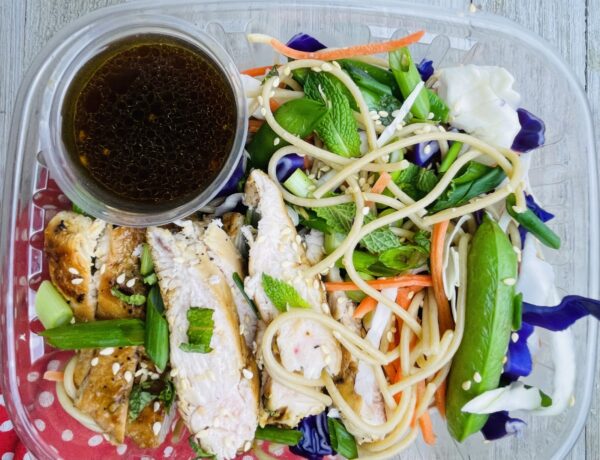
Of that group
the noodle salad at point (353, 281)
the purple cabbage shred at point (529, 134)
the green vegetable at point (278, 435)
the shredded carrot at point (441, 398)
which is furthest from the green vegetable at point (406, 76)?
the green vegetable at point (278, 435)

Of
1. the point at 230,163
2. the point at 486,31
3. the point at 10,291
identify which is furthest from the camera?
the point at 486,31

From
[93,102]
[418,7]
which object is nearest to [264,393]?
[93,102]

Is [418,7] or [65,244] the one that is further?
[418,7]

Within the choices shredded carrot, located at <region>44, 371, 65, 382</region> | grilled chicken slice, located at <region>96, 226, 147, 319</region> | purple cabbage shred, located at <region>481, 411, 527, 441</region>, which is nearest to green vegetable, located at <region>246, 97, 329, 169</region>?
grilled chicken slice, located at <region>96, 226, 147, 319</region>

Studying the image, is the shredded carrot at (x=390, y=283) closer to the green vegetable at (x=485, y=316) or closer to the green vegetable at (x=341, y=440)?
the green vegetable at (x=485, y=316)

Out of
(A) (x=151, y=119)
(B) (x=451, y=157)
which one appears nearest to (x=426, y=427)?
(B) (x=451, y=157)

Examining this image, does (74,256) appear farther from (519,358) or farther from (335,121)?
(519,358)

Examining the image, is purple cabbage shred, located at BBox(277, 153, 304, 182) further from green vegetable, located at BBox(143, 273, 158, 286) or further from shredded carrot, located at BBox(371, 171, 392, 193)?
green vegetable, located at BBox(143, 273, 158, 286)

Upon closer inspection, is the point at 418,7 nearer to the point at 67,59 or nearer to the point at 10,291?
the point at 67,59
